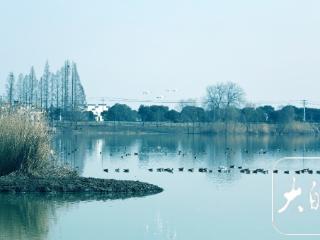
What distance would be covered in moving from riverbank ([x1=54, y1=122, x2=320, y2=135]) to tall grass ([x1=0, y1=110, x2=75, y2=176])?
46570mm

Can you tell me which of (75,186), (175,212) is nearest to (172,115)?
(75,186)

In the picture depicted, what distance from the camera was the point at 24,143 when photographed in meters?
21.7

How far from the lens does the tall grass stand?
21.4 m

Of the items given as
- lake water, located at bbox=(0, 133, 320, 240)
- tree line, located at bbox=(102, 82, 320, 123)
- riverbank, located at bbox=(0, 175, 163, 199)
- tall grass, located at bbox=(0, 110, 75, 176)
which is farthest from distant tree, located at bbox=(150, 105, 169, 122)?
riverbank, located at bbox=(0, 175, 163, 199)

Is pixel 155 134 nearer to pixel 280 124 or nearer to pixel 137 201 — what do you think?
pixel 280 124

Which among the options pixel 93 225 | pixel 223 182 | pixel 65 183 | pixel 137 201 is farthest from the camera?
pixel 223 182

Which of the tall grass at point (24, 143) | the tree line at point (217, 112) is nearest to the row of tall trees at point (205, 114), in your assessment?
the tree line at point (217, 112)

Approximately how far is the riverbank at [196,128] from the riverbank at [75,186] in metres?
47.6

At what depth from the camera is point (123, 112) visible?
3191 inches

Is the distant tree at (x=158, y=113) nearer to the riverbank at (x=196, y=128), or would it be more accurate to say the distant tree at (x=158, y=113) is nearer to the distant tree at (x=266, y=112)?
the riverbank at (x=196, y=128)

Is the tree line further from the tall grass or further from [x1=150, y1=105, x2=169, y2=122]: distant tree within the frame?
the tall grass

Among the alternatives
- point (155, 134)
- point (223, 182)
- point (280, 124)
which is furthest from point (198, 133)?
point (223, 182)

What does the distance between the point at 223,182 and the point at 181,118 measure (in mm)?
55750

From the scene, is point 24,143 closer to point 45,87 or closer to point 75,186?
point 75,186
